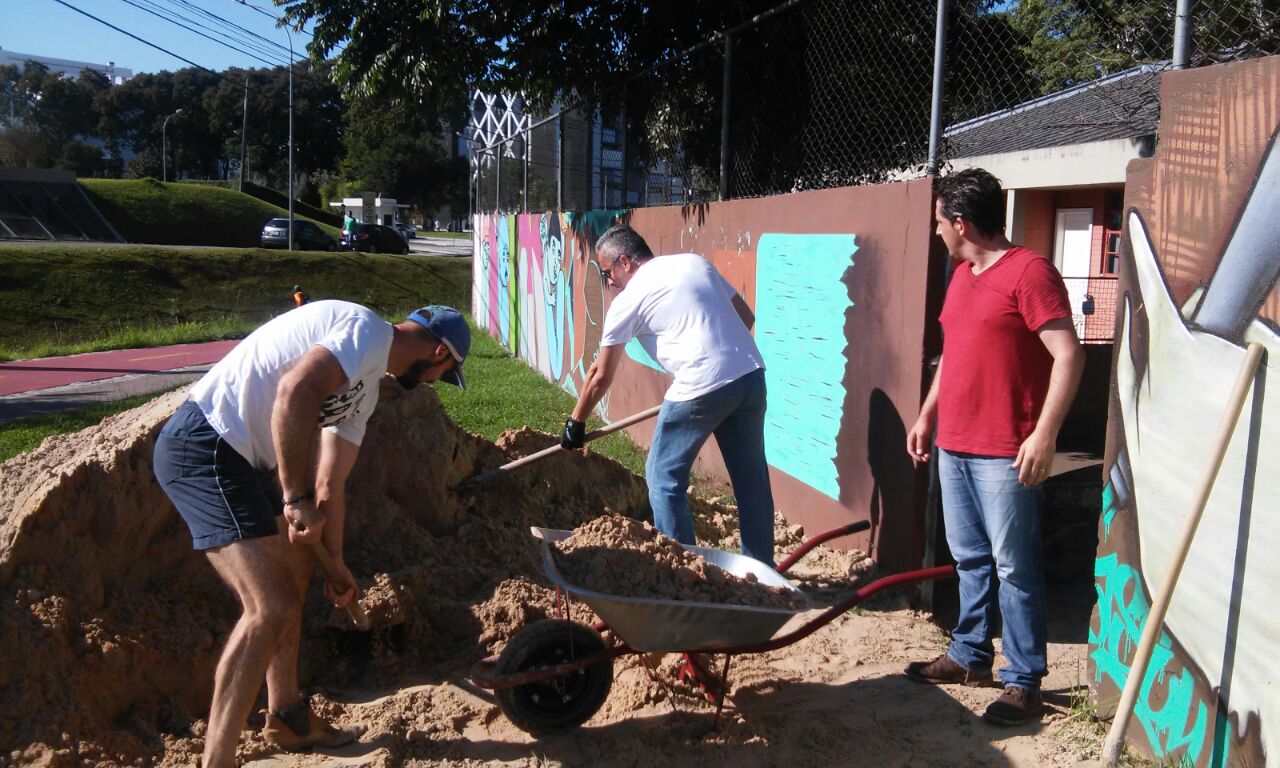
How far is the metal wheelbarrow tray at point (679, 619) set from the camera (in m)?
3.02

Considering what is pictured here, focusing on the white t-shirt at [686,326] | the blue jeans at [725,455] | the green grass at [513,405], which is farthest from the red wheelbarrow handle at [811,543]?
the green grass at [513,405]

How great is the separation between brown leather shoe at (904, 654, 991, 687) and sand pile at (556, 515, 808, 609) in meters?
0.82

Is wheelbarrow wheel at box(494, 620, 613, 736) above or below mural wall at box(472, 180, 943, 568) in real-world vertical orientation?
below

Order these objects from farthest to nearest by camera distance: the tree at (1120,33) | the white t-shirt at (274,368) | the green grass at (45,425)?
the green grass at (45,425) → the tree at (1120,33) → the white t-shirt at (274,368)

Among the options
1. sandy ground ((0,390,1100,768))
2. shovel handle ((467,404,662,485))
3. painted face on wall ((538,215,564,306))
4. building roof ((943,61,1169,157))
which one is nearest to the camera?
sandy ground ((0,390,1100,768))

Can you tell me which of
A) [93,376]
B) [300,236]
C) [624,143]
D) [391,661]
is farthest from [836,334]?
[300,236]

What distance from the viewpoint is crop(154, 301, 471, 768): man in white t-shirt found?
2895 millimetres

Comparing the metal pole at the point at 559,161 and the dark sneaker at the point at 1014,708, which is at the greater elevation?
the metal pole at the point at 559,161

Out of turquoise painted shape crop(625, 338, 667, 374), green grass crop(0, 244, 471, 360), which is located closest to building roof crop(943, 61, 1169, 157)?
turquoise painted shape crop(625, 338, 667, 374)

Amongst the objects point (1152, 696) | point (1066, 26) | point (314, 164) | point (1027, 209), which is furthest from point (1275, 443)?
point (314, 164)

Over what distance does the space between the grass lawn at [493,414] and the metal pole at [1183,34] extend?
4.55m

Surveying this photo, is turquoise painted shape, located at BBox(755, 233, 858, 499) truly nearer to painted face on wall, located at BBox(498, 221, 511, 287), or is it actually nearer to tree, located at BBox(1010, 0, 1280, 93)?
tree, located at BBox(1010, 0, 1280, 93)

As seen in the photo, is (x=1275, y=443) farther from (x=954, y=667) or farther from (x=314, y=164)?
(x=314, y=164)

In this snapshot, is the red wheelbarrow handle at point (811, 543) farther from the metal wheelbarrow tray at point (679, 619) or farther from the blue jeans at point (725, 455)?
the metal wheelbarrow tray at point (679, 619)
